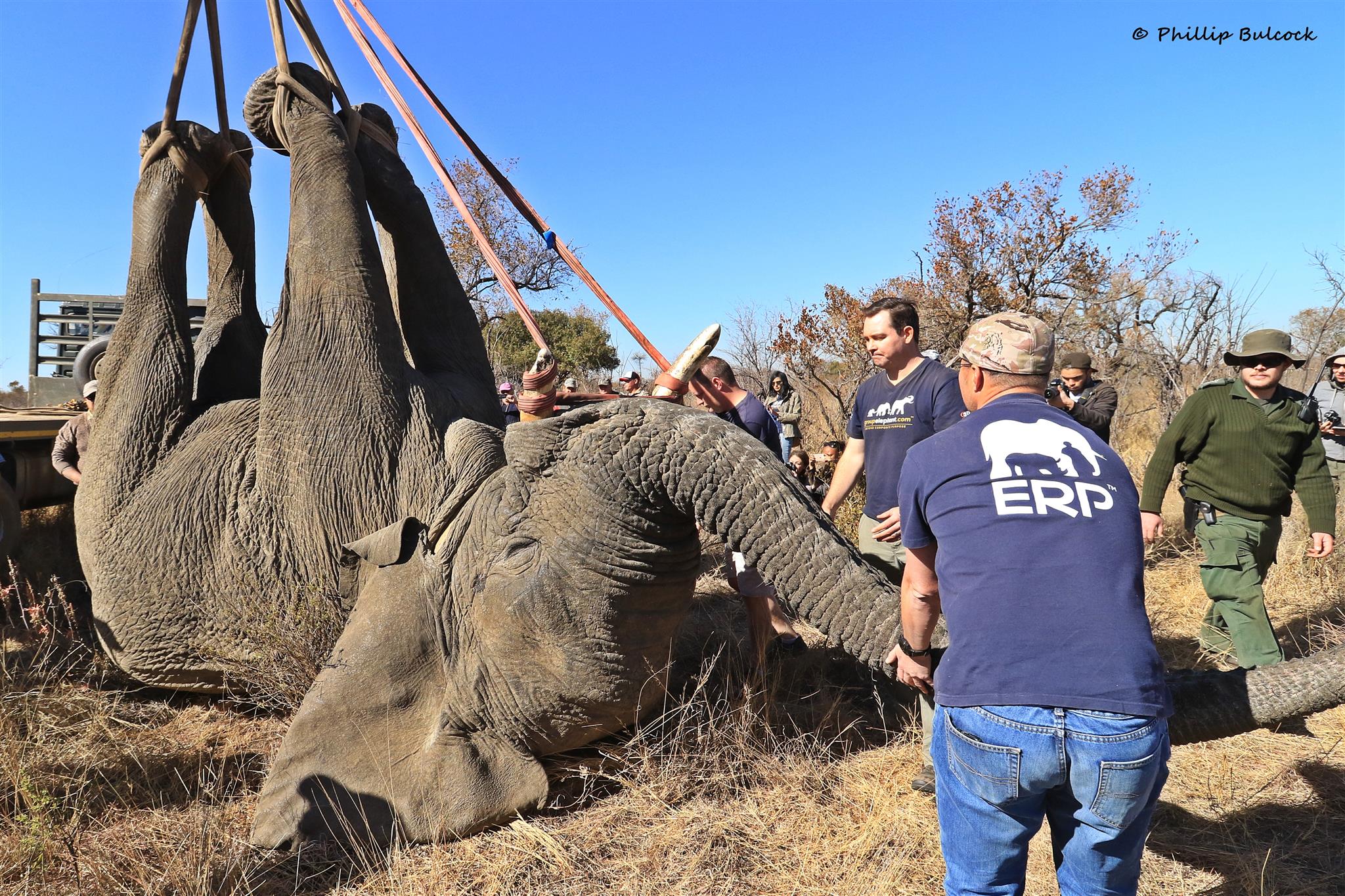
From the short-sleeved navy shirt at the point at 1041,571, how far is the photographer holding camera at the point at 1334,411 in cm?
532

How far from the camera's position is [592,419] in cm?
334

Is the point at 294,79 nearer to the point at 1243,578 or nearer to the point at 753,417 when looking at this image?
the point at 753,417

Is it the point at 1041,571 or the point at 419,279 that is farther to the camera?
the point at 419,279

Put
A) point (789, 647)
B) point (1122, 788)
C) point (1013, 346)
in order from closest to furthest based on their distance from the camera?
→ point (1122, 788) → point (1013, 346) → point (789, 647)

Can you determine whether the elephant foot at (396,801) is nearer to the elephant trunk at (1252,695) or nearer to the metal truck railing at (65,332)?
the elephant trunk at (1252,695)

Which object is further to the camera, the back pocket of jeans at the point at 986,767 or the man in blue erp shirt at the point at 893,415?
the man in blue erp shirt at the point at 893,415

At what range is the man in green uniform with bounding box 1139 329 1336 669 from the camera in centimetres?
474

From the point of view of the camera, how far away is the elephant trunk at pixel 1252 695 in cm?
234

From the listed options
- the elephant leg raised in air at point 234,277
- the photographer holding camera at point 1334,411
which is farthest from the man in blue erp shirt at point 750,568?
the photographer holding camera at point 1334,411

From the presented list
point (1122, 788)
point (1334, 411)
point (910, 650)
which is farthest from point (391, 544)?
point (1334, 411)

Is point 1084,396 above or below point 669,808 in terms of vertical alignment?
above

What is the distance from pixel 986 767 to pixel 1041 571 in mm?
488

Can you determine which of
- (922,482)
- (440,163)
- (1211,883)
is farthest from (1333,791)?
(440,163)

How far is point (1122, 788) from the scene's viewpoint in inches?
76.0
